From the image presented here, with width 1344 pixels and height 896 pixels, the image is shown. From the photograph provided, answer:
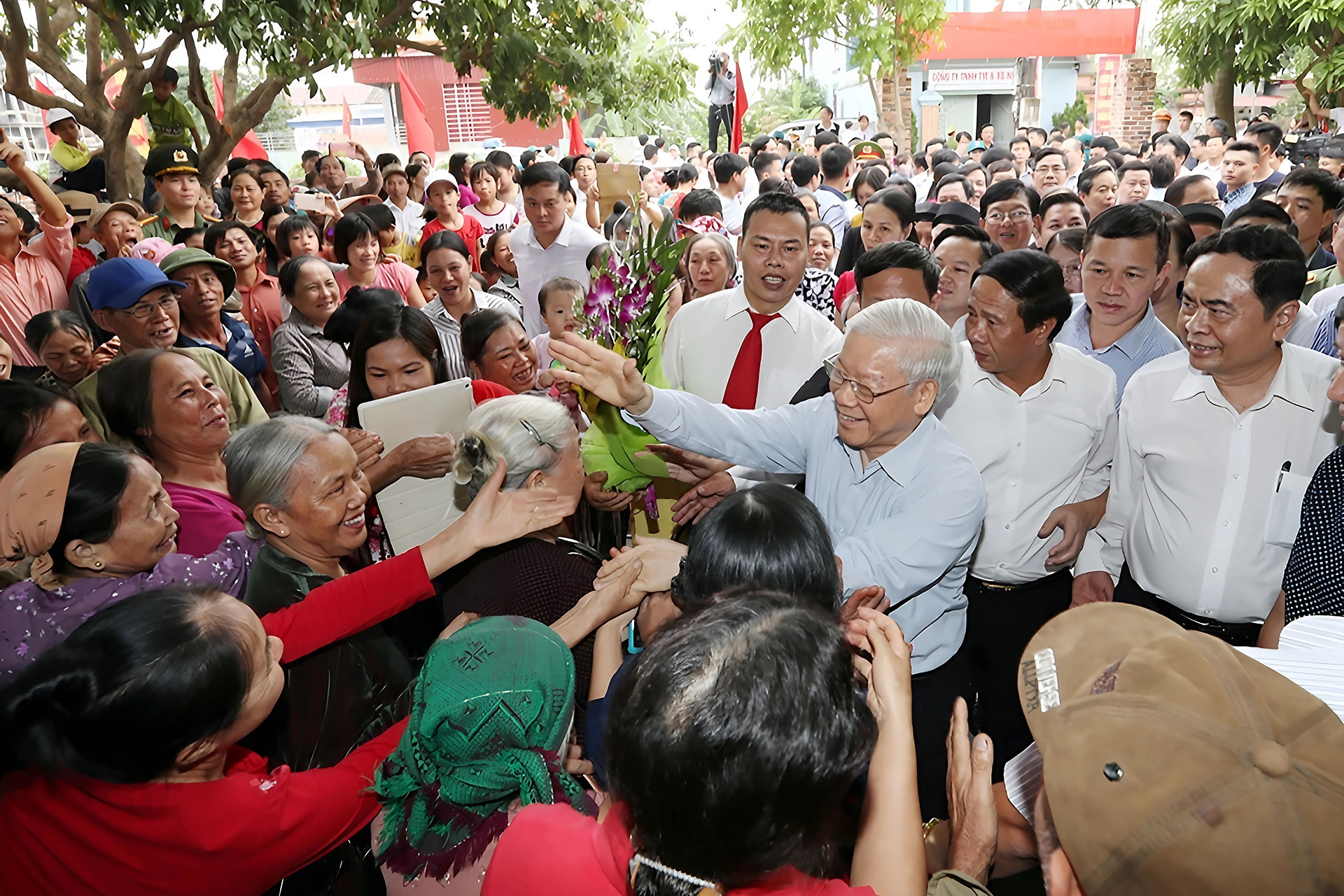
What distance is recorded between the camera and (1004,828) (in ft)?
4.62

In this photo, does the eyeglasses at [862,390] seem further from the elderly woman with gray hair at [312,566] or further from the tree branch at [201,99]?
the tree branch at [201,99]

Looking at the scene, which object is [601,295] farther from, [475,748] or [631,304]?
[475,748]

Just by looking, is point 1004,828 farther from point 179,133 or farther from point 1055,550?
point 179,133

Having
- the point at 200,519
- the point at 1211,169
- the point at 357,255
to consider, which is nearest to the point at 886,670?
the point at 200,519

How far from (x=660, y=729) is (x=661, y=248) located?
60.2 inches

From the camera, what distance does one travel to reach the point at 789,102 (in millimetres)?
38344

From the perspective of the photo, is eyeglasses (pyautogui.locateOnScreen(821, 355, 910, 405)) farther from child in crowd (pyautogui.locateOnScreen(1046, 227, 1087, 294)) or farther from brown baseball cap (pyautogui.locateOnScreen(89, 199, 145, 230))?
brown baseball cap (pyautogui.locateOnScreen(89, 199, 145, 230))

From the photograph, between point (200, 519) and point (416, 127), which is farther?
point (416, 127)

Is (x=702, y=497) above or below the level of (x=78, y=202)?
below

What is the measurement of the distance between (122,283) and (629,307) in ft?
7.40

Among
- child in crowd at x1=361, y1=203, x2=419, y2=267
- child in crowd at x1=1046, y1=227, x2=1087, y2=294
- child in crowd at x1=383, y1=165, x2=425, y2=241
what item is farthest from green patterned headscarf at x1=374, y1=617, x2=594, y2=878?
child in crowd at x1=383, y1=165, x2=425, y2=241

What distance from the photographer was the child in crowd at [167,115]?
7984 mm

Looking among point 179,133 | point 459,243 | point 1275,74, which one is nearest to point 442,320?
point 459,243

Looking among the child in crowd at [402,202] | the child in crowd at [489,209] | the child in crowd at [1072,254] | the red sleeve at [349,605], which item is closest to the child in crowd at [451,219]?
the child in crowd at [489,209]
